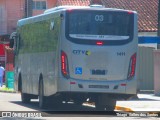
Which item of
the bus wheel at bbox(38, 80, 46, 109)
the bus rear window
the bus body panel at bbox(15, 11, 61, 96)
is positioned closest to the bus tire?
the bus wheel at bbox(38, 80, 46, 109)

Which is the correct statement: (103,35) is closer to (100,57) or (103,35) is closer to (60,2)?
(100,57)

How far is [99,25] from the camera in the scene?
22578 millimetres

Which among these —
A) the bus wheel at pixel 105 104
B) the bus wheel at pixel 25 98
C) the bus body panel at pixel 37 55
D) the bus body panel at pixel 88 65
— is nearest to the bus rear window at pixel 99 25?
the bus body panel at pixel 88 65

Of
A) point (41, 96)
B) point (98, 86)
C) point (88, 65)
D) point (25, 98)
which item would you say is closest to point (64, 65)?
point (88, 65)

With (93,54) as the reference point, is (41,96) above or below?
below

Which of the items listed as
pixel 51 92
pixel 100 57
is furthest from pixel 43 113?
pixel 100 57

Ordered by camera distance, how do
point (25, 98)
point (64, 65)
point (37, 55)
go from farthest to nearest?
point (25, 98) → point (37, 55) → point (64, 65)

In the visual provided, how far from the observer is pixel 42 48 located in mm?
25047

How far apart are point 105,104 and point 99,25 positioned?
3150 mm

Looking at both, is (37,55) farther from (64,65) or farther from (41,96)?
(64,65)

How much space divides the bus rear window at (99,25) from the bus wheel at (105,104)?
2.20 m

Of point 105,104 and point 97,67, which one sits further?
point 105,104

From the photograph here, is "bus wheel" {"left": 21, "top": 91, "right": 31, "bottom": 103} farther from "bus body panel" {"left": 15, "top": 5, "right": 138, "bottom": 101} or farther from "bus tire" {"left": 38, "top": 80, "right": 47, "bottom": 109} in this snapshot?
"bus body panel" {"left": 15, "top": 5, "right": 138, "bottom": 101}

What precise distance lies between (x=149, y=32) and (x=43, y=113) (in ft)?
69.8
